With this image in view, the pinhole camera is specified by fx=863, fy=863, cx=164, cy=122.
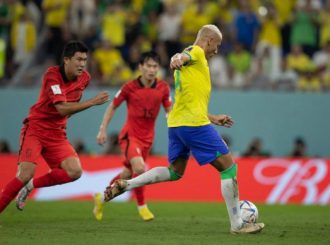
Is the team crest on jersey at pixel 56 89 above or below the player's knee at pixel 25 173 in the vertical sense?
above

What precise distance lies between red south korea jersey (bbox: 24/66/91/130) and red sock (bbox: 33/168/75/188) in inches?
26.1

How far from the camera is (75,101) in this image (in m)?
12.5

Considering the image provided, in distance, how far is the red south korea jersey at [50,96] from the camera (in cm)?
1216

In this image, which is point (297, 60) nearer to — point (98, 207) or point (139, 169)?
point (139, 169)

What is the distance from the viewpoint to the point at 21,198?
1298cm

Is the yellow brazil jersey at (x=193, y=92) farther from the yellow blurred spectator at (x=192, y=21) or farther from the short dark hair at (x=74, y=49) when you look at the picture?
the yellow blurred spectator at (x=192, y=21)

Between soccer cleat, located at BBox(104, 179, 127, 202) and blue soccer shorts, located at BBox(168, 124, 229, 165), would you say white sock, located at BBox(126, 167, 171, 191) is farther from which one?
blue soccer shorts, located at BBox(168, 124, 229, 165)

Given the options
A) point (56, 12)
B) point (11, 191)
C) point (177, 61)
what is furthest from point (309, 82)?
point (177, 61)

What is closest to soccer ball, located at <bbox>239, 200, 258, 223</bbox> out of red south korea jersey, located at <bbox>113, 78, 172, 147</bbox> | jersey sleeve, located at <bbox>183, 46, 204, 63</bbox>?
jersey sleeve, located at <bbox>183, 46, 204, 63</bbox>

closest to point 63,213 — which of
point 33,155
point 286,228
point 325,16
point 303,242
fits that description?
point 33,155

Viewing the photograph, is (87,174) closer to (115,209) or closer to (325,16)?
(115,209)

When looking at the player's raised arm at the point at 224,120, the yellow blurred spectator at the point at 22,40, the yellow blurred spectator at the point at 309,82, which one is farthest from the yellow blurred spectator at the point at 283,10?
the player's raised arm at the point at 224,120

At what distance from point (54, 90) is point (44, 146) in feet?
3.17

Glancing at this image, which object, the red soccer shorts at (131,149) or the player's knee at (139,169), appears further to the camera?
the red soccer shorts at (131,149)
